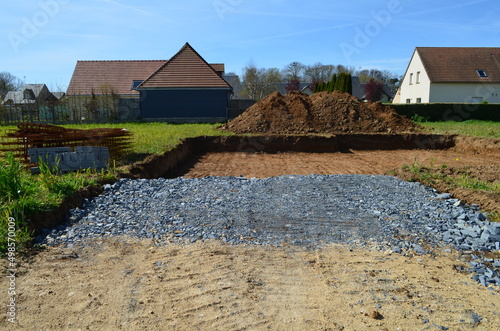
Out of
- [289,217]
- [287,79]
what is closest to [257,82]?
[287,79]

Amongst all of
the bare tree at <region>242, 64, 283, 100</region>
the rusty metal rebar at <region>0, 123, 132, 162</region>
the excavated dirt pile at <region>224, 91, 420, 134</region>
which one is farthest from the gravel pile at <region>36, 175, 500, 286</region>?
the bare tree at <region>242, 64, 283, 100</region>

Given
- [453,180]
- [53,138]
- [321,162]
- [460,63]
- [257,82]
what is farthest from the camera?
[257,82]

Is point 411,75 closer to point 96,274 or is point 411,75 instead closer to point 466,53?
point 466,53

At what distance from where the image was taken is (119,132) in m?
10.0

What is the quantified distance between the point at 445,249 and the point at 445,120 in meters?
24.5

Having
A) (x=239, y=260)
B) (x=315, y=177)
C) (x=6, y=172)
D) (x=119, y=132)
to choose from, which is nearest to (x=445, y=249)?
(x=239, y=260)

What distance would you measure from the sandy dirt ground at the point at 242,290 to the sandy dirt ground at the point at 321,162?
6577mm

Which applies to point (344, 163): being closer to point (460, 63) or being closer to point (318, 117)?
point (318, 117)

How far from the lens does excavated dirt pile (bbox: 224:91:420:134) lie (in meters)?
18.4

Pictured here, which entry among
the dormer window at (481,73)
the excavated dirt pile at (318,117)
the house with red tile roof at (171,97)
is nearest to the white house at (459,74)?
the dormer window at (481,73)

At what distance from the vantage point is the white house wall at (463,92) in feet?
100

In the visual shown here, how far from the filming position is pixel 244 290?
11.2ft

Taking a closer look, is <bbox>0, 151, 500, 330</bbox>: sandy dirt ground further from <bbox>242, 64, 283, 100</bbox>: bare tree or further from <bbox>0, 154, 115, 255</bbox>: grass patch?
<bbox>242, 64, 283, 100</bbox>: bare tree

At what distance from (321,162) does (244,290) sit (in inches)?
424
